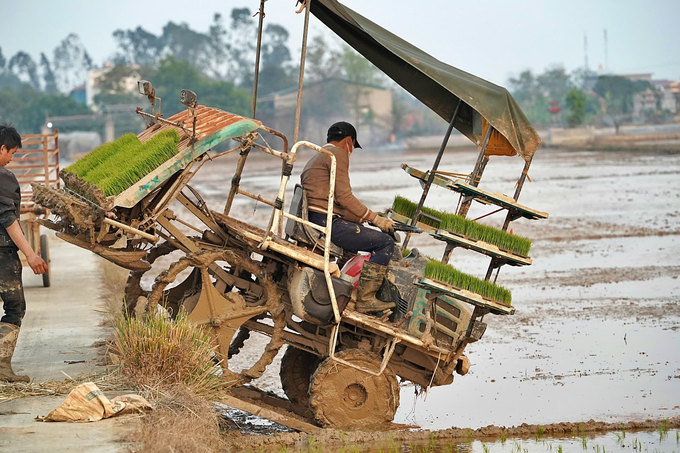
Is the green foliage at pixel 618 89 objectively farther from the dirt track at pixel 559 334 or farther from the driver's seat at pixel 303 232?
the driver's seat at pixel 303 232

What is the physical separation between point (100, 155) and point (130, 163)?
2.60 feet

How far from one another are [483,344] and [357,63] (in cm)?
8783

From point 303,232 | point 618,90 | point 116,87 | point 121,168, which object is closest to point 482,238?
point 303,232

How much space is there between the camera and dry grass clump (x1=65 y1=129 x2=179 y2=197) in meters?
6.84

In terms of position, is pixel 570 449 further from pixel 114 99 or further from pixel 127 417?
pixel 114 99

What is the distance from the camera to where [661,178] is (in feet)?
104

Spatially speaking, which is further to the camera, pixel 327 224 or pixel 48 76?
pixel 48 76

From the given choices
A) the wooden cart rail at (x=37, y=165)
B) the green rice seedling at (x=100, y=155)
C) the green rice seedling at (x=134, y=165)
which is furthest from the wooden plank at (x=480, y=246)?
the wooden cart rail at (x=37, y=165)

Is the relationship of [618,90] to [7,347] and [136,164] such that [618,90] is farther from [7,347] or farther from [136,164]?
[7,347]

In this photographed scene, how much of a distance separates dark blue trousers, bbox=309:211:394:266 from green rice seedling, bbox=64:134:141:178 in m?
1.69

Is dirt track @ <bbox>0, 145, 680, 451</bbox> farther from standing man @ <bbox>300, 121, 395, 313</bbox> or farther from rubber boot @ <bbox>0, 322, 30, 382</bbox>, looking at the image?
standing man @ <bbox>300, 121, 395, 313</bbox>

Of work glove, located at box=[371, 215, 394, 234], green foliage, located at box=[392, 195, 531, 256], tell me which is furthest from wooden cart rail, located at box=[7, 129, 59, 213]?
green foliage, located at box=[392, 195, 531, 256]

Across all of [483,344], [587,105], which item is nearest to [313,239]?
[483,344]

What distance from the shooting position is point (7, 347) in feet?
23.7
